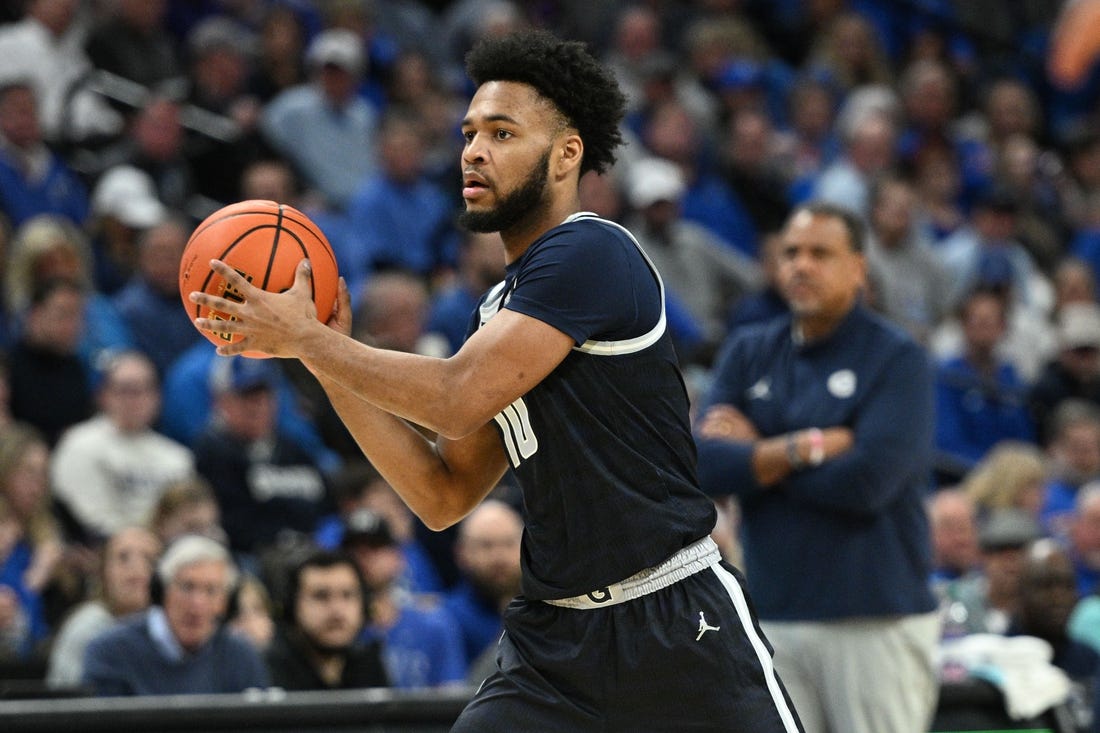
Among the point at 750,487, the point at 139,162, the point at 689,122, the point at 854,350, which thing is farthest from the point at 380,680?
the point at 689,122

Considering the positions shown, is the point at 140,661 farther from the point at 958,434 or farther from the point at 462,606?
the point at 958,434

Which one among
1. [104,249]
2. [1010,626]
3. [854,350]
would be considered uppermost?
[104,249]

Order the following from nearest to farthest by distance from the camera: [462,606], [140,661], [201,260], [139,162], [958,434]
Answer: [201,260] → [140,661] → [462,606] → [139,162] → [958,434]

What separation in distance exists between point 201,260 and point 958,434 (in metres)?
9.20

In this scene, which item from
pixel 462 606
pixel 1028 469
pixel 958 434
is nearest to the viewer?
pixel 462 606

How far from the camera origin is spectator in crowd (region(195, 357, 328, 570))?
9.02 meters

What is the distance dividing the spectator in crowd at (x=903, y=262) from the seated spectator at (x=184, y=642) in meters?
6.66

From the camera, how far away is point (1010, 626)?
869cm

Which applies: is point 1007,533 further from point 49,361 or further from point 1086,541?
point 49,361

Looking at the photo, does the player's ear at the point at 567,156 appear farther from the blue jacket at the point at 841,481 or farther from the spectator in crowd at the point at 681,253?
the spectator in crowd at the point at 681,253

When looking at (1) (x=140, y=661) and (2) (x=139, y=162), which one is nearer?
(1) (x=140, y=661)

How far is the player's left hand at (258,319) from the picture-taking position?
3799 millimetres

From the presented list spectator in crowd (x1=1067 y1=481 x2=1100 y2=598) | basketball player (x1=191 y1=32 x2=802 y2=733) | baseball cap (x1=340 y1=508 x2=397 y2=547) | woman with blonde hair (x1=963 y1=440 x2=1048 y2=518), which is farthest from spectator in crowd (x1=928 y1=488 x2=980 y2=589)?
basketball player (x1=191 y1=32 x2=802 y2=733)

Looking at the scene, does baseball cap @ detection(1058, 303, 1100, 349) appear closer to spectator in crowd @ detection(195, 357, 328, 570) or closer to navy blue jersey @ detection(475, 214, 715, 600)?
spectator in crowd @ detection(195, 357, 328, 570)
